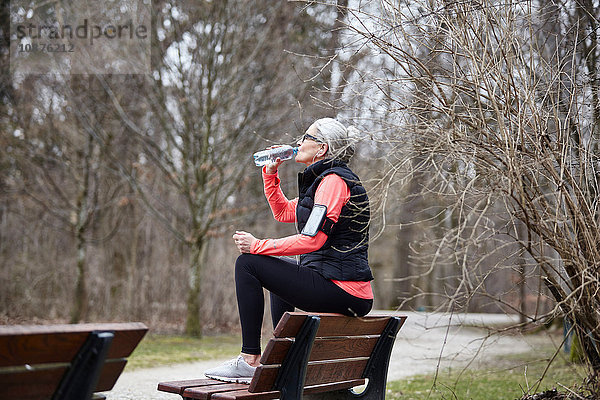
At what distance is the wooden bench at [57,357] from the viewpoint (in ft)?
7.26

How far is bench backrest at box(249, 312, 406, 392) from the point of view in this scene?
3293 mm

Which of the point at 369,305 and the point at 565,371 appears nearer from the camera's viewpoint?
the point at 369,305

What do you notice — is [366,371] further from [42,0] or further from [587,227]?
[42,0]

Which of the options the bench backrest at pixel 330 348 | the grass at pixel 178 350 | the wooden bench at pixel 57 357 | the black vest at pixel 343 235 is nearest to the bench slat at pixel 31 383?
the wooden bench at pixel 57 357

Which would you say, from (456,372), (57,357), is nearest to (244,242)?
(57,357)

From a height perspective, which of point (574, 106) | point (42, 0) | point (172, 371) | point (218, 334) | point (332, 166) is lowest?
point (218, 334)

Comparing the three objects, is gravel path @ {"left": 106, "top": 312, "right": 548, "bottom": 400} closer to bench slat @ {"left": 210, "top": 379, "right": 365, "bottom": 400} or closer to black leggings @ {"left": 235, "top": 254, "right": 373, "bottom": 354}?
black leggings @ {"left": 235, "top": 254, "right": 373, "bottom": 354}

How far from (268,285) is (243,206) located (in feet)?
33.8

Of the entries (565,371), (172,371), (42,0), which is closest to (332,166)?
(172,371)

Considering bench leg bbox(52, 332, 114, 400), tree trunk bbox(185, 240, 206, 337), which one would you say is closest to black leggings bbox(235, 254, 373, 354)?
bench leg bbox(52, 332, 114, 400)

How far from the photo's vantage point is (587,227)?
398 cm

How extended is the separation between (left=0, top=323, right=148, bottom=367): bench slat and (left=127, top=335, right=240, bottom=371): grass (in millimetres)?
6292

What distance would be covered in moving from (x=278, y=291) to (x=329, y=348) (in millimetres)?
399

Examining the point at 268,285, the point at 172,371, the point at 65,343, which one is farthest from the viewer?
the point at 172,371
